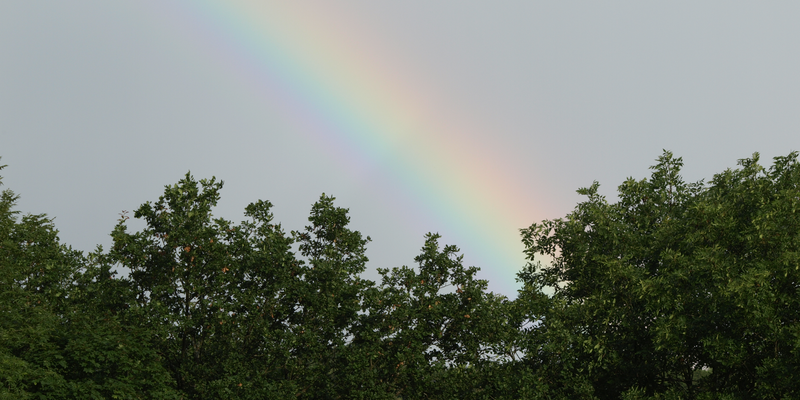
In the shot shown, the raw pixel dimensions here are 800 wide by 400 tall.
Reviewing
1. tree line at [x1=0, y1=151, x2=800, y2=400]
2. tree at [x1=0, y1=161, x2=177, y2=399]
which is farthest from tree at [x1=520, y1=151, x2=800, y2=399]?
tree at [x1=0, y1=161, x2=177, y2=399]

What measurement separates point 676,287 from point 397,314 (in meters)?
8.62

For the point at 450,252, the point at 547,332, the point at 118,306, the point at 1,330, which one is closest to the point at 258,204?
the point at 118,306

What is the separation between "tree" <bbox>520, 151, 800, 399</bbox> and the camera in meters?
16.3

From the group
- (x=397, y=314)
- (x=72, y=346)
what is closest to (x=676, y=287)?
(x=397, y=314)

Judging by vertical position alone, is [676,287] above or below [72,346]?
above

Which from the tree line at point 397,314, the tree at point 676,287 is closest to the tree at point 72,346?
the tree line at point 397,314

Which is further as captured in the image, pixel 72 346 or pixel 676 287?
pixel 676 287

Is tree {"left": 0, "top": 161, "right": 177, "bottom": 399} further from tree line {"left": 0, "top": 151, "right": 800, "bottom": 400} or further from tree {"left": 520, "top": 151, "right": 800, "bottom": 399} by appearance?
tree {"left": 520, "top": 151, "right": 800, "bottom": 399}

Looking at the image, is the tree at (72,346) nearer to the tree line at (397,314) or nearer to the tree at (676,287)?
the tree line at (397,314)

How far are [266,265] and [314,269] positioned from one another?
5.30ft

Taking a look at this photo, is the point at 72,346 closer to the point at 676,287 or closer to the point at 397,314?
the point at 397,314

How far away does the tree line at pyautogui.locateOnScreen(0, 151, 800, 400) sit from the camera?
1736cm

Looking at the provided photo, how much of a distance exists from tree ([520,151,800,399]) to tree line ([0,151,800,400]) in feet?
0.26

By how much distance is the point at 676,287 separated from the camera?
18391 millimetres
